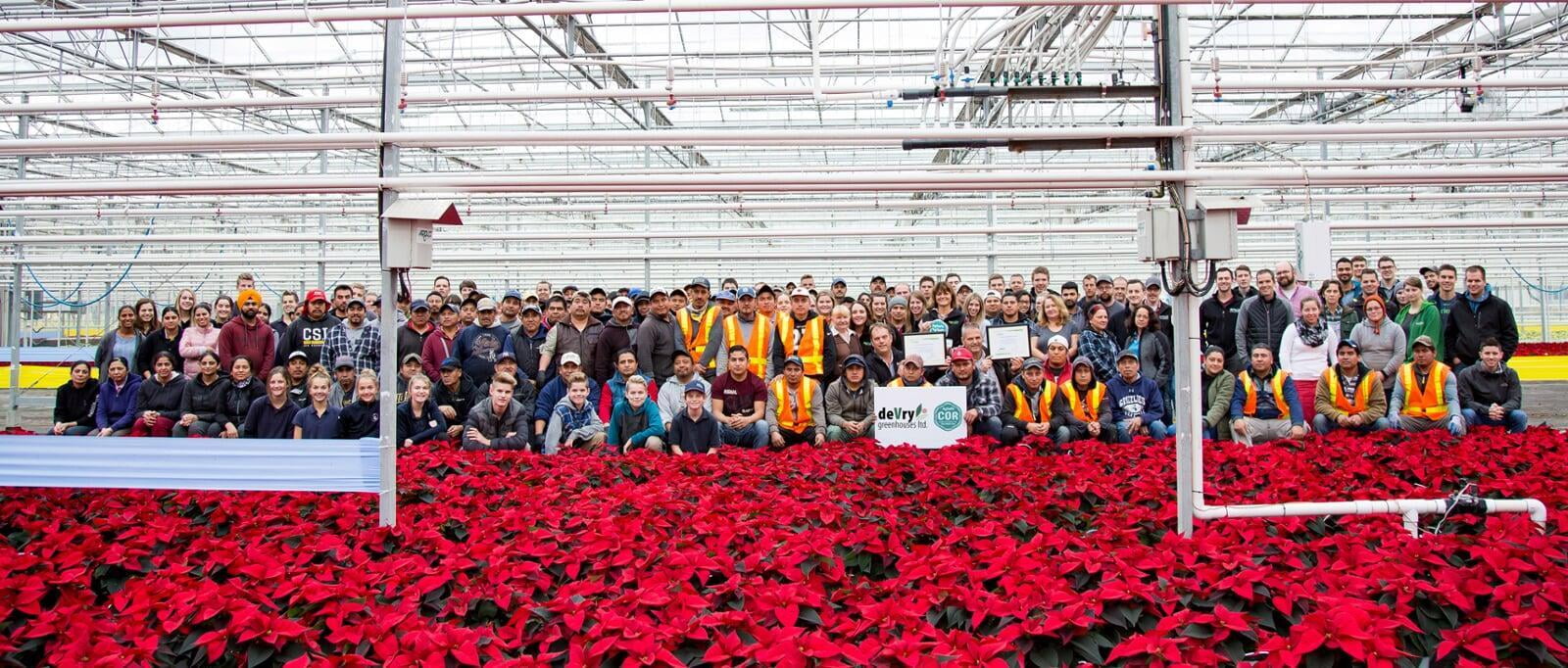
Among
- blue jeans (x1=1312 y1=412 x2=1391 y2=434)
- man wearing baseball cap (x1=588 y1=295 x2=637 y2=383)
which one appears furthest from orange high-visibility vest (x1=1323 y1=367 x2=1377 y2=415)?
man wearing baseball cap (x1=588 y1=295 x2=637 y2=383)

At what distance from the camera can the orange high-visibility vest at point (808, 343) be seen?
891 cm

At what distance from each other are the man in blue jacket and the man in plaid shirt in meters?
6.47

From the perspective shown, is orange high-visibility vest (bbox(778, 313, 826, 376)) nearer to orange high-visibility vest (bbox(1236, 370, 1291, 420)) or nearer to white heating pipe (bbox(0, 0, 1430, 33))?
orange high-visibility vest (bbox(1236, 370, 1291, 420))

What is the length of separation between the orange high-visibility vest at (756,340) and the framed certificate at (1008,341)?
1948 mm

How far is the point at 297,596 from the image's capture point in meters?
3.42

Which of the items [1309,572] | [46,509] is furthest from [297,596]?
[1309,572]

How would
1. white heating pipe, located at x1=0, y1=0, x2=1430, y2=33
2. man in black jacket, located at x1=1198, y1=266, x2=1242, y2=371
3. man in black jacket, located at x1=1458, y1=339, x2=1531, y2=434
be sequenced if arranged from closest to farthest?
white heating pipe, located at x1=0, y1=0, x2=1430, y2=33, man in black jacket, located at x1=1458, y1=339, x2=1531, y2=434, man in black jacket, located at x1=1198, y1=266, x2=1242, y2=371

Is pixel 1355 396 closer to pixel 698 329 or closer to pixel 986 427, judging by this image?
pixel 986 427

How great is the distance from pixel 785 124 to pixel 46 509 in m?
15.8

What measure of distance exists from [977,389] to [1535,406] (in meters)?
10.4

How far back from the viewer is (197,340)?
Answer: 388 inches

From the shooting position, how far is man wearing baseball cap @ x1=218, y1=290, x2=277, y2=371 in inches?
371

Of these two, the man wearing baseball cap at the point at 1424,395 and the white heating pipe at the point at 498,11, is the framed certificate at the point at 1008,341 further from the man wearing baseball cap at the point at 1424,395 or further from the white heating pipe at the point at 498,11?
the white heating pipe at the point at 498,11

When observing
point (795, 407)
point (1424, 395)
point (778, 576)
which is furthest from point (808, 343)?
point (778, 576)
